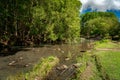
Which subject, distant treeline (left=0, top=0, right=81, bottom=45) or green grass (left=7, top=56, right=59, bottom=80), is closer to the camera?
green grass (left=7, top=56, right=59, bottom=80)

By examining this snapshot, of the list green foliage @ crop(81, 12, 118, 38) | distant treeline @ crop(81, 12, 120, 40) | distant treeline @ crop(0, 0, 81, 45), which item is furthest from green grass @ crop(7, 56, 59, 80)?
green foliage @ crop(81, 12, 118, 38)

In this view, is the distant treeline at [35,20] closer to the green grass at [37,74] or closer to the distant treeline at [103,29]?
the green grass at [37,74]

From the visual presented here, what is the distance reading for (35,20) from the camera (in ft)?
215

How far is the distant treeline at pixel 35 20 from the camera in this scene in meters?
64.9

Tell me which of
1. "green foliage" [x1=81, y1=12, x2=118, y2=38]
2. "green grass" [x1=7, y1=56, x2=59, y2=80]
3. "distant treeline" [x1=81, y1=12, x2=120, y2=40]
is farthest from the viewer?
"green foliage" [x1=81, y1=12, x2=118, y2=38]

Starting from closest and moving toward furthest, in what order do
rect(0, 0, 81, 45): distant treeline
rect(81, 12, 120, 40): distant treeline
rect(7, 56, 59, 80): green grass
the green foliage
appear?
rect(7, 56, 59, 80): green grass < rect(0, 0, 81, 45): distant treeline < rect(81, 12, 120, 40): distant treeline < the green foliage

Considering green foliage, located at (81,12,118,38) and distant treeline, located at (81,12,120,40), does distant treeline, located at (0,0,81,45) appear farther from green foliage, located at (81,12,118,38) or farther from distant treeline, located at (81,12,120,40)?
green foliage, located at (81,12,118,38)

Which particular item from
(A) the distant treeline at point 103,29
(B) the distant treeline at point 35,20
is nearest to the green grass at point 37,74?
(B) the distant treeline at point 35,20

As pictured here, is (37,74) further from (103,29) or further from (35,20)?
(103,29)

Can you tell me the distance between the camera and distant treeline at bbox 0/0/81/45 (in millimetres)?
64938

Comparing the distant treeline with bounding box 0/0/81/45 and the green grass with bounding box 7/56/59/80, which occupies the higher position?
the distant treeline with bounding box 0/0/81/45

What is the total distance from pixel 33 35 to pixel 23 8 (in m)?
10.2

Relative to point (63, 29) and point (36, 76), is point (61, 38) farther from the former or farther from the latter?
point (36, 76)

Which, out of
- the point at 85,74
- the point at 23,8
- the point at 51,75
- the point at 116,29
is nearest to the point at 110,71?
the point at 85,74
